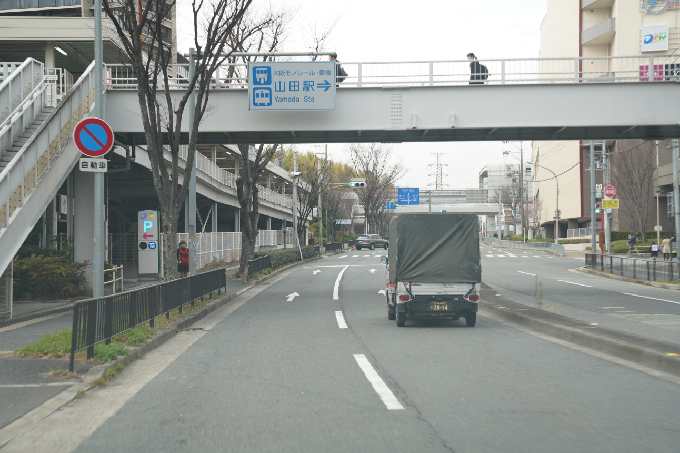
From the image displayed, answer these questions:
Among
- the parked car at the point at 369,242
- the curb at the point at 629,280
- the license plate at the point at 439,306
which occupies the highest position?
the parked car at the point at 369,242

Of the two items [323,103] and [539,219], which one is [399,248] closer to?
[323,103]

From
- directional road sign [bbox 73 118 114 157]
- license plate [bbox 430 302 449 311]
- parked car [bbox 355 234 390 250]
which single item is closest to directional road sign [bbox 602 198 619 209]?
license plate [bbox 430 302 449 311]

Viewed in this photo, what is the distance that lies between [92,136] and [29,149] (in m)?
5.17

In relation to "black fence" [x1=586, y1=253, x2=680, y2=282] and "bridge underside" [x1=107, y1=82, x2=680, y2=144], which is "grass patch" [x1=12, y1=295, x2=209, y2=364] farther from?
"black fence" [x1=586, y1=253, x2=680, y2=282]

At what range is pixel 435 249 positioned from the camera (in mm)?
12828

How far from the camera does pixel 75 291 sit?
58.9 feet

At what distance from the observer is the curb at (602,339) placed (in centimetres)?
818

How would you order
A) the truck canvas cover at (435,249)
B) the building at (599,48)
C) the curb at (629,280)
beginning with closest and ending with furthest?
the truck canvas cover at (435,249)
the curb at (629,280)
the building at (599,48)

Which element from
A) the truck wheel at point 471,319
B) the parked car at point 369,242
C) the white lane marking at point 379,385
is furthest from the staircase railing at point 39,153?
the parked car at point 369,242

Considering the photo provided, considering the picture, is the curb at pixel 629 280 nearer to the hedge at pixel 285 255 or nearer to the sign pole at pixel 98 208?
the hedge at pixel 285 255

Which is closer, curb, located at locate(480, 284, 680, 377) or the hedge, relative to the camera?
curb, located at locate(480, 284, 680, 377)

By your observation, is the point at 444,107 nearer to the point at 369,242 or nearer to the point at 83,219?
the point at 83,219

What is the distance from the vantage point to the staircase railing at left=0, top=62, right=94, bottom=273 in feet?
44.0

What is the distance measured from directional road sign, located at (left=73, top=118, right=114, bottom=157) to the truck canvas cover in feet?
20.5
